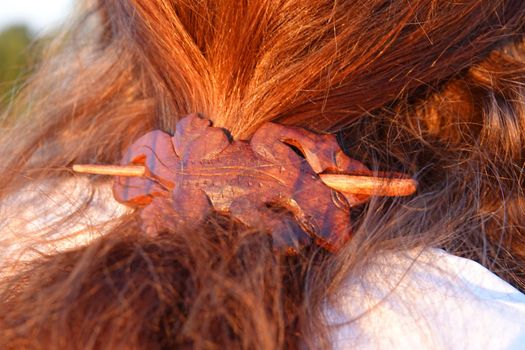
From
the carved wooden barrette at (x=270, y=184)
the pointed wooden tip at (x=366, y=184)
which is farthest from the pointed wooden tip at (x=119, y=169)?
the pointed wooden tip at (x=366, y=184)

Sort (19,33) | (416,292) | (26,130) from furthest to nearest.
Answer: (19,33)
(26,130)
(416,292)

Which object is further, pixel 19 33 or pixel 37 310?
pixel 19 33

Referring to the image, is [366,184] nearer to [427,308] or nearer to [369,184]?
[369,184]

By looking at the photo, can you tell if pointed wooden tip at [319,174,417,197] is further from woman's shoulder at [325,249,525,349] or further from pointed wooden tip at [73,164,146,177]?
pointed wooden tip at [73,164,146,177]

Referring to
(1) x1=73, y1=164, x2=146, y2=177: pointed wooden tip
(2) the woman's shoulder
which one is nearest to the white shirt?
(2) the woman's shoulder

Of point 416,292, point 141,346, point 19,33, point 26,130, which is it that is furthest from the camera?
point 19,33

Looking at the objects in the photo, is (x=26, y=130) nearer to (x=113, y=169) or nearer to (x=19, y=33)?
(x=113, y=169)

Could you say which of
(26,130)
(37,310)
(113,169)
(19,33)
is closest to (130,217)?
(113,169)
